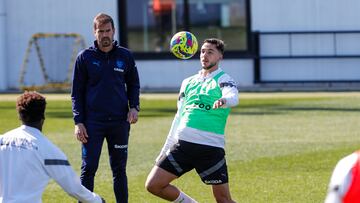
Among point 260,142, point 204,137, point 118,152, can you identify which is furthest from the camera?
point 260,142

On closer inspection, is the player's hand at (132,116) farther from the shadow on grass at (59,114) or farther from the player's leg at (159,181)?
the shadow on grass at (59,114)

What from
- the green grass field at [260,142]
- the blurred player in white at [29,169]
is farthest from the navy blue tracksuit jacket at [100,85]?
the blurred player in white at [29,169]

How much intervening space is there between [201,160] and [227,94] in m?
0.67

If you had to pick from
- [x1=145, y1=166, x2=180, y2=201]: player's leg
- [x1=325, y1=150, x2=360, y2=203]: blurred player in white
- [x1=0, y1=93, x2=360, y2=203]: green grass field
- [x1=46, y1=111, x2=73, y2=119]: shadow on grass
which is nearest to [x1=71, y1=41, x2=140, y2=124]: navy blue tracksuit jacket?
[x1=145, y1=166, x2=180, y2=201]: player's leg

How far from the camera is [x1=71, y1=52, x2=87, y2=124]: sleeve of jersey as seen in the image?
977cm

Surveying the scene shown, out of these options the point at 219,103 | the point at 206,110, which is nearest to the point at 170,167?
the point at 206,110

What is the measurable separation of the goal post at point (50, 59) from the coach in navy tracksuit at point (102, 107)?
1723cm

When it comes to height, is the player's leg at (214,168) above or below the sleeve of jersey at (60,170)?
below

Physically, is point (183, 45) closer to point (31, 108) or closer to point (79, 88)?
point (79, 88)

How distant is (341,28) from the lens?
26172mm

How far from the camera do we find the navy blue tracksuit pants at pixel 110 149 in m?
9.67

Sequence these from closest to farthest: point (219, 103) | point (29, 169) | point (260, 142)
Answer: point (29, 169)
point (219, 103)
point (260, 142)

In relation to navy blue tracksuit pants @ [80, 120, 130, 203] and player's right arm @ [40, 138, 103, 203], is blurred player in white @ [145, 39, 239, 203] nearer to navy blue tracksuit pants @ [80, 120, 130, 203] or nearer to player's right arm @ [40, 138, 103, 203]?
navy blue tracksuit pants @ [80, 120, 130, 203]

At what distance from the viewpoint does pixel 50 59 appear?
89.5 feet
